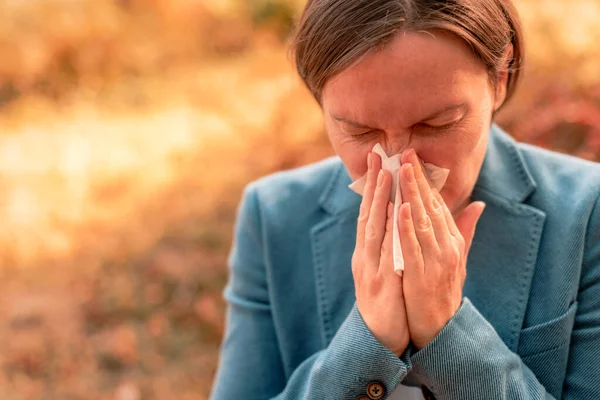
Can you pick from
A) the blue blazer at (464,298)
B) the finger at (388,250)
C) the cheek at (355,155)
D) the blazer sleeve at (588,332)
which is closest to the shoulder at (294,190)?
the blue blazer at (464,298)

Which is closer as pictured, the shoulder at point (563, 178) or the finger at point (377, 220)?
the finger at point (377, 220)

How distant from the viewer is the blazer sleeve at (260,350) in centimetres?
167

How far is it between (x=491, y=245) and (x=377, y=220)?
0.43 m

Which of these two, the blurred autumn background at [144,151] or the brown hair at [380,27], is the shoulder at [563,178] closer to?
the brown hair at [380,27]

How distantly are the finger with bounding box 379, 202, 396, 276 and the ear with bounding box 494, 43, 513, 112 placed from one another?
435 mm

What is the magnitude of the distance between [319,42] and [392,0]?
20 centimetres

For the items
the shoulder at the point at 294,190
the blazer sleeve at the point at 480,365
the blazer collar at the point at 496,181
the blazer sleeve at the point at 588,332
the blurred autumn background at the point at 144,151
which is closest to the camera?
the blazer sleeve at the point at 480,365

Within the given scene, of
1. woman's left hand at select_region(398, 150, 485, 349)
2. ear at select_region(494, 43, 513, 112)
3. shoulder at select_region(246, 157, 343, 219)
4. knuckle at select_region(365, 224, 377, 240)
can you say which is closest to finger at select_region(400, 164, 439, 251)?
woman's left hand at select_region(398, 150, 485, 349)

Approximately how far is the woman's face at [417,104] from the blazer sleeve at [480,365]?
35cm

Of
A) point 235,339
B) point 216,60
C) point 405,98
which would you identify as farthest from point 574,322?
point 216,60

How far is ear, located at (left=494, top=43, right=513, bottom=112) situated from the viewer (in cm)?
171

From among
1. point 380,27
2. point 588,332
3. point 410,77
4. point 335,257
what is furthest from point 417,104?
point 588,332

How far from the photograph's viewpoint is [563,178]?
1.87m

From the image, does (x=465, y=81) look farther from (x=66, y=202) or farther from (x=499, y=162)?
(x=66, y=202)
